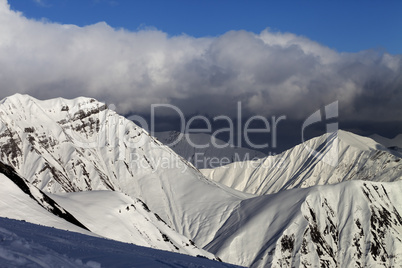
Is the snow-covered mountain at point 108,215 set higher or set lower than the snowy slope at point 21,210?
lower

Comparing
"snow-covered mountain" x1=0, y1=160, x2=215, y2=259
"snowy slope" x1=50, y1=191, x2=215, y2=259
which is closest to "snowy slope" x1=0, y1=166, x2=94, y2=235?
"snow-covered mountain" x1=0, y1=160, x2=215, y2=259

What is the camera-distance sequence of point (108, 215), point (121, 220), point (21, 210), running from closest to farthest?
point (21, 210) < point (108, 215) < point (121, 220)

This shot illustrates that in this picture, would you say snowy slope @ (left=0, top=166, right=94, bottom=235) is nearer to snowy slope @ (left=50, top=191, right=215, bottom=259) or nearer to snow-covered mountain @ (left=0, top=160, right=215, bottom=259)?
snow-covered mountain @ (left=0, top=160, right=215, bottom=259)

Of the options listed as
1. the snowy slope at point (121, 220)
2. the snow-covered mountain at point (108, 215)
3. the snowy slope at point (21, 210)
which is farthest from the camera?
the snowy slope at point (121, 220)

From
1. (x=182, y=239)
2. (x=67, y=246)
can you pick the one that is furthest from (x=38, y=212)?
(x=182, y=239)

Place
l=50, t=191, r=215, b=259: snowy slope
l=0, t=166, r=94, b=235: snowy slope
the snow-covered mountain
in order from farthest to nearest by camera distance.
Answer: l=50, t=191, r=215, b=259: snowy slope → the snow-covered mountain → l=0, t=166, r=94, b=235: snowy slope

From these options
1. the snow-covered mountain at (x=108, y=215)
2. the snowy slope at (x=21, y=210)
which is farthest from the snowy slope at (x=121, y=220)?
the snowy slope at (x=21, y=210)

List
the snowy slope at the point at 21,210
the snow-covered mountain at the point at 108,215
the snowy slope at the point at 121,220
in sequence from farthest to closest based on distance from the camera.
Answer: the snowy slope at the point at 121,220
the snow-covered mountain at the point at 108,215
the snowy slope at the point at 21,210

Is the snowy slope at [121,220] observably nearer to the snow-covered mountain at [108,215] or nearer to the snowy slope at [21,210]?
the snow-covered mountain at [108,215]

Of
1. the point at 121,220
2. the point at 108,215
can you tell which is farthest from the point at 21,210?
the point at 121,220

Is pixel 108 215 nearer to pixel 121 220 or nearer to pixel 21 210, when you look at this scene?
pixel 121 220

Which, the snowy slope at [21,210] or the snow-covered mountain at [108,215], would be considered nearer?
the snowy slope at [21,210]

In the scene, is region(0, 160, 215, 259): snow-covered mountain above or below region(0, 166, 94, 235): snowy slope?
below

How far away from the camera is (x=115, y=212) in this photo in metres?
158
